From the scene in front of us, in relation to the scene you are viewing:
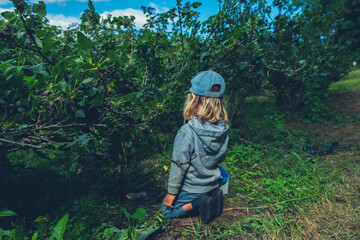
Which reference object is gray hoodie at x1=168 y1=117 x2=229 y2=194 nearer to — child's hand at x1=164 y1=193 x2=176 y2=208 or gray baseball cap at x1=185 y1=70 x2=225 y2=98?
child's hand at x1=164 y1=193 x2=176 y2=208

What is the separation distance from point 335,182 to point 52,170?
10.5 feet

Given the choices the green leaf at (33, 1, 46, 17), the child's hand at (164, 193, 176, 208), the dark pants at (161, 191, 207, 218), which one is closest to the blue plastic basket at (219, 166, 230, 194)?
the dark pants at (161, 191, 207, 218)

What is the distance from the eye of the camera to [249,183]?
8.86 ft

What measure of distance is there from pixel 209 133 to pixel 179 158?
0.35 m

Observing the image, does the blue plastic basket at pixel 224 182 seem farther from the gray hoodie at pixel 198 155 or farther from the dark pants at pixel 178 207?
the dark pants at pixel 178 207

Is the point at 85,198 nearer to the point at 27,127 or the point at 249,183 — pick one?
the point at 27,127

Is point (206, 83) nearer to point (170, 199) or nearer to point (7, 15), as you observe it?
point (170, 199)

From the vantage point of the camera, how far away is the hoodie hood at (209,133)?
6.34 ft

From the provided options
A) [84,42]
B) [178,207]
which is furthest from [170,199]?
[84,42]

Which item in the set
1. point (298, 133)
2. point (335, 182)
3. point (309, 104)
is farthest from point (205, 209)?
point (309, 104)

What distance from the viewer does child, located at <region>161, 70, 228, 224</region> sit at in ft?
6.40

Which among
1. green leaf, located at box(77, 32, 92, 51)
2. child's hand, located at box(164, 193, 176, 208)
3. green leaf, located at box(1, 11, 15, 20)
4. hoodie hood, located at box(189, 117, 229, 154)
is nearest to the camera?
green leaf, located at box(77, 32, 92, 51)

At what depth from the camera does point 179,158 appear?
1947 millimetres

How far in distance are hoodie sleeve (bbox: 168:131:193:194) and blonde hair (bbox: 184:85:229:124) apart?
23cm
